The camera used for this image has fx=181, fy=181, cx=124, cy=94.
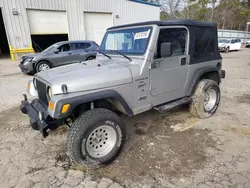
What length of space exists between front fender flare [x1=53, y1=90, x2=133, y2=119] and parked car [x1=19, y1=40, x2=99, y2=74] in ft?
23.3

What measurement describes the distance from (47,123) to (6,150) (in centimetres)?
122

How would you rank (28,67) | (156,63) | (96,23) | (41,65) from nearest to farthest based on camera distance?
(156,63), (28,67), (41,65), (96,23)

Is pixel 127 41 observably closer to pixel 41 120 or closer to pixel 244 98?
pixel 41 120

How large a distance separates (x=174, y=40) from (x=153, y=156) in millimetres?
2014

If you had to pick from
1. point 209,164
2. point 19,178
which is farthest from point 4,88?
point 209,164

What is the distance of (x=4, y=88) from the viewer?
6699 millimetres

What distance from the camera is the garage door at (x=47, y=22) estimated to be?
1236 cm

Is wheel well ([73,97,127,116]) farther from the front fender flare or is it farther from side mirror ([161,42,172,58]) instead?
side mirror ([161,42,172,58])

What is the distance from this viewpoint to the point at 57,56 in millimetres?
8781

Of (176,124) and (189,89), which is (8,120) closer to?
(176,124)

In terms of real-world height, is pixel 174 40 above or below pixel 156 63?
above

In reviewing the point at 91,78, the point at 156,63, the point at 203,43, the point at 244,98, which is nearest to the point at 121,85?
the point at 91,78

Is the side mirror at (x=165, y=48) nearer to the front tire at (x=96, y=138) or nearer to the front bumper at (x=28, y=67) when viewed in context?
the front tire at (x=96, y=138)

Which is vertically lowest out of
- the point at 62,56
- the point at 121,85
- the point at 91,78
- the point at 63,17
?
the point at 62,56
